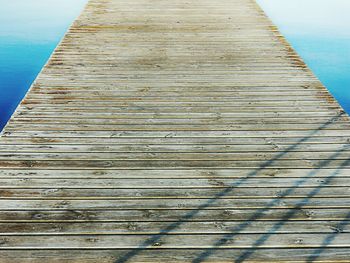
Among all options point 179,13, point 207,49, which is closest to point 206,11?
point 179,13

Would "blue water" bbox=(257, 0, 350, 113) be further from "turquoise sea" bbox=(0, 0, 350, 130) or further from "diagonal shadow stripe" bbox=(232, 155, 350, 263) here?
"diagonal shadow stripe" bbox=(232, 155, 350, 263)

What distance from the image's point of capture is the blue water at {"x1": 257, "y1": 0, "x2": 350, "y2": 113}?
28.2 feet

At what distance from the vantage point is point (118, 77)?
4273 millimetres

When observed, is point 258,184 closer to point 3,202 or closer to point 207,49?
point 3,202

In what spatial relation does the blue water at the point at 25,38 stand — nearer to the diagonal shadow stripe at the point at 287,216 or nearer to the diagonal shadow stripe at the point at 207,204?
the diagonal shadow stripe at the point at 207,204

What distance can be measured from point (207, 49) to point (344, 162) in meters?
2.69

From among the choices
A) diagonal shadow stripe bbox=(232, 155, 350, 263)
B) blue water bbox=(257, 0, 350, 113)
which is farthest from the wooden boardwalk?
blue water bbox=(257, 0, 350, 113)

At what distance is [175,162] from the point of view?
114 inches

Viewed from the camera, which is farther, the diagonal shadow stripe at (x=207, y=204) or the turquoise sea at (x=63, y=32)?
the turquoise sea at (x=63, y=32)

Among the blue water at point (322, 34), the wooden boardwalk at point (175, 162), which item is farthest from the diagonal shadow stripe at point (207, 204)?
the blue water at point (322, 34)

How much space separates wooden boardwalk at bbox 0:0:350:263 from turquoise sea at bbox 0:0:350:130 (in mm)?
2990

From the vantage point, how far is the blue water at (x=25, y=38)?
7605 millimetres

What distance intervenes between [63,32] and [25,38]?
1.13 m

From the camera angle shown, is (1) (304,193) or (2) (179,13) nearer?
(1) (304,193)
